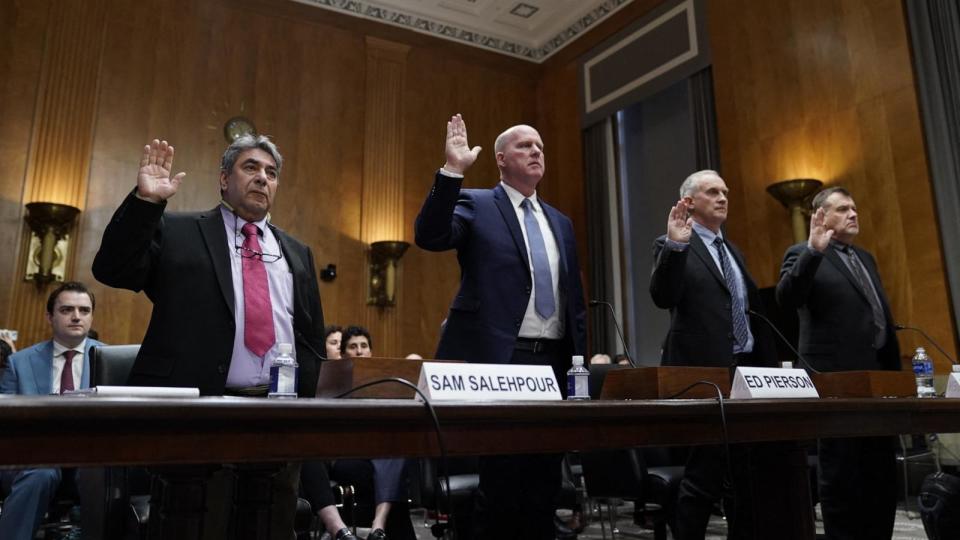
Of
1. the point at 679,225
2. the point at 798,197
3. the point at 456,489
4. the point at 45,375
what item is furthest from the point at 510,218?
the point at 798,197

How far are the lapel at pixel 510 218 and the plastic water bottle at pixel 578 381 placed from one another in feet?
1.62

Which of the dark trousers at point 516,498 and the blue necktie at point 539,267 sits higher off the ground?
the blue necktie at point 539,267

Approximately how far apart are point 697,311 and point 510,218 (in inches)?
31.2

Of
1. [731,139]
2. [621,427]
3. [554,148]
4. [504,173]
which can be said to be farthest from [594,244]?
[621,427]

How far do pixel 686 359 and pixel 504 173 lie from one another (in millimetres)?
896

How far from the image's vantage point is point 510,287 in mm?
2094

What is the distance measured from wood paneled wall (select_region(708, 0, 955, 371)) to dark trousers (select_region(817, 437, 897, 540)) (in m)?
2.33

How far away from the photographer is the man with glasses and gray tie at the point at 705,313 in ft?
7.57

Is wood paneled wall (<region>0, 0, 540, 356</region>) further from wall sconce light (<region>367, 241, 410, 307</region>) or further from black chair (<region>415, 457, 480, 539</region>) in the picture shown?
black chair (<region>415, 457, 480, 539</region>)

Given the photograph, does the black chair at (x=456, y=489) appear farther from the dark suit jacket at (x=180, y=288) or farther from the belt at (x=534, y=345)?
the dark suit jacket at (x=180, y=288)

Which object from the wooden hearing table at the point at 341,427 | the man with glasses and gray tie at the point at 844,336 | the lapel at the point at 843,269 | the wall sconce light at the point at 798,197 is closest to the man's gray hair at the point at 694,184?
the man with glasses and gray tie at the point at 844,336

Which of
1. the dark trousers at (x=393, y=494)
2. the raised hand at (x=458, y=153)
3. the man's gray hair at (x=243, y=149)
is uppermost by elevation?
the man's gray hair at (x=243, y=149)

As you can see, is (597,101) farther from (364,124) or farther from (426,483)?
(426,483)

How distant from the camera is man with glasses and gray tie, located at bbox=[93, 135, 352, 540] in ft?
5.64
